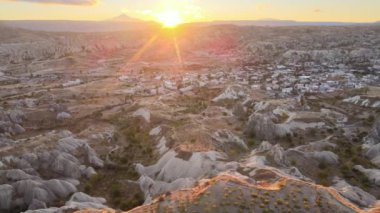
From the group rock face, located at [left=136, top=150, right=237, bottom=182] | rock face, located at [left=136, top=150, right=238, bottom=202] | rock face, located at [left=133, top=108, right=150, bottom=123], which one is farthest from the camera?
rock face, located at [left=133, top=108, right=150, bottom=123]

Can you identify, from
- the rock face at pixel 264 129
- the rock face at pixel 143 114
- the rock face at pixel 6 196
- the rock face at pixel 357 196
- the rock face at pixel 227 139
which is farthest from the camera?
the rock face at pixel 143 114

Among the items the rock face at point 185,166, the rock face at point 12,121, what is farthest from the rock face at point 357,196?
the rock face at point 12,121

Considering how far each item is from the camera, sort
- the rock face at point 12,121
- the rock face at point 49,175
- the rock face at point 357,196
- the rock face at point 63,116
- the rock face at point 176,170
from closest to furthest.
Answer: the rock face at point 357,196, the rock face at point 49,175, the rock face at point 176,170, the rock face at point 12,121, the rock face at point 63,116

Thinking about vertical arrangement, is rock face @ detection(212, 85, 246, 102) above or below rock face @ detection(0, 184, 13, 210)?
below

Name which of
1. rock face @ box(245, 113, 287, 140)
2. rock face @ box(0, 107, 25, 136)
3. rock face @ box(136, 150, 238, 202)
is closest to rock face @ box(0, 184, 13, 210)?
rock face @ box(136, 150, 238, 202)

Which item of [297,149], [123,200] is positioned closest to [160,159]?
[123,200]

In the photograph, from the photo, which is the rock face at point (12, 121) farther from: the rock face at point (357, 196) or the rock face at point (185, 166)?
the rock face at point (357, 196)

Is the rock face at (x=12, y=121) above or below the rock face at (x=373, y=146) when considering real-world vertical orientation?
below

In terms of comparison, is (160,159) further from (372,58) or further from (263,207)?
(372,58)

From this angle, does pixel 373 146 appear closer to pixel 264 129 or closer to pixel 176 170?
pixel 264 129

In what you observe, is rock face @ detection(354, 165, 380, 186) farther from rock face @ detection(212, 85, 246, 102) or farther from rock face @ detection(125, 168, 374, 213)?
rock face @ detection(212, 85, 246, 102)

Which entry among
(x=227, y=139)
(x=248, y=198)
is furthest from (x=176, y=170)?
(x=248, y=198)
